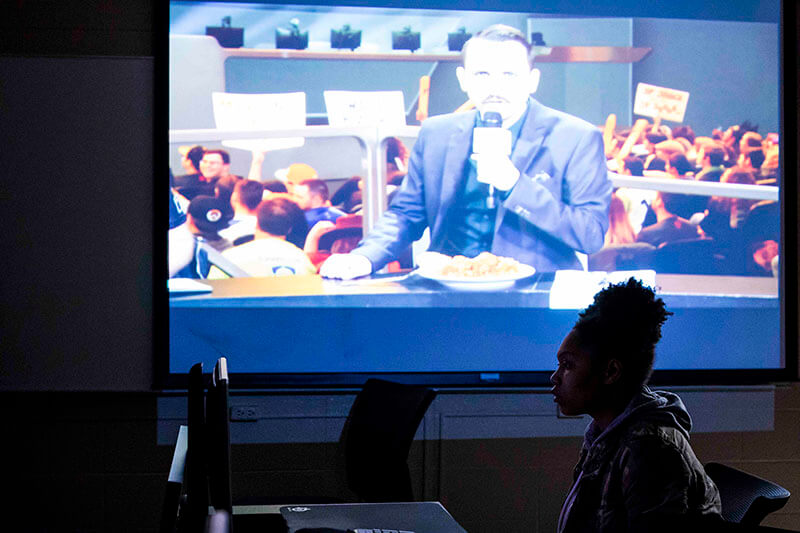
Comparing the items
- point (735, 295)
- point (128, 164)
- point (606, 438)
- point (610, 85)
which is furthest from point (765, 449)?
point (128, 164)

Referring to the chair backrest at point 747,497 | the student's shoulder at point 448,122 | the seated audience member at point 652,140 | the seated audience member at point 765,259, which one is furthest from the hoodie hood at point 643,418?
the seated audience member at point 765,259

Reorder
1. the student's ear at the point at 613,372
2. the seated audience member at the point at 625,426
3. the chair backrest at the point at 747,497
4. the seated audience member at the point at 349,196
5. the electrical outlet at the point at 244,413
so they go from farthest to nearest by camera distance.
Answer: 1. the seated audience member at the point at 349,196
2. the electrical outlet at the point at 244,413
3. the chair backrest at the point at 747,497
4. the student's ear at the point at 613,372
5. the seated audience member at the point at 625,426

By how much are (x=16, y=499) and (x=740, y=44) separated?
3.91 m

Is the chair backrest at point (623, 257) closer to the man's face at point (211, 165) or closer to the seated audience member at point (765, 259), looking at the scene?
the seated audience member at point (765, 259)

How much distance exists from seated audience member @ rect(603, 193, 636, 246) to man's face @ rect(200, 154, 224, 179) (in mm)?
1797

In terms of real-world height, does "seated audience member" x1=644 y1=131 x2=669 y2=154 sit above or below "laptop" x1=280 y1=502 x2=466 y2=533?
above

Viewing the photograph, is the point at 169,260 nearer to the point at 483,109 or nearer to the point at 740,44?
the point at 483,109

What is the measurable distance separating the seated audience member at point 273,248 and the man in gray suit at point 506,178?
1.37 feet

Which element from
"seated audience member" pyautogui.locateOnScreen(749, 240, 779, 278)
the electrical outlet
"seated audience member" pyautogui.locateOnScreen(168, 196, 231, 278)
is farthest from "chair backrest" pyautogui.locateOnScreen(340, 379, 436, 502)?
"seated audience member" pyautogui.locateOnScreen(749, 240, 779, 278)

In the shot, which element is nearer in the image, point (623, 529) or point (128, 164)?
point (623, 529)

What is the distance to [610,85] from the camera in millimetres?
3830

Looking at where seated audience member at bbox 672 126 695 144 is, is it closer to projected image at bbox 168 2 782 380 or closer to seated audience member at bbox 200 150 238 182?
projected image at bbox 168 2 782 380

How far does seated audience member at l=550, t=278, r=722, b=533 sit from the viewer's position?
55.9 inches

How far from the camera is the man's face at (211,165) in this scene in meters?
3.65
